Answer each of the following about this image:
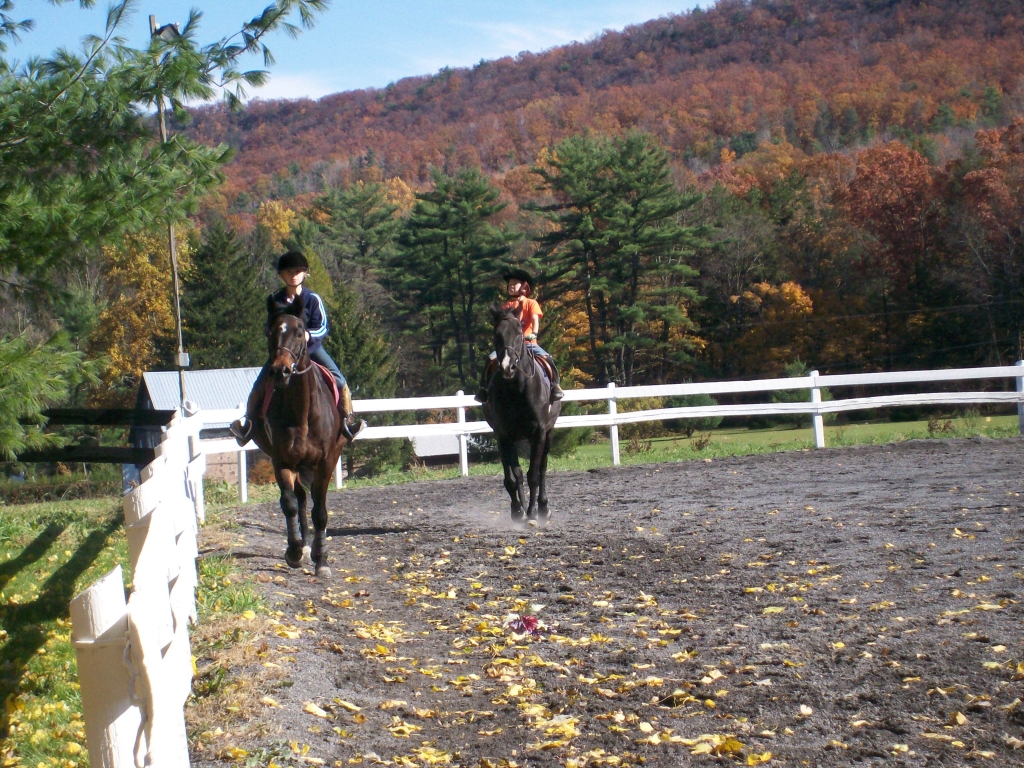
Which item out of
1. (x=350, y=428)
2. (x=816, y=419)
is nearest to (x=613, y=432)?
(x=816, y=419)

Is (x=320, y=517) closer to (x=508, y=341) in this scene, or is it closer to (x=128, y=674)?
(x=508, y=341)

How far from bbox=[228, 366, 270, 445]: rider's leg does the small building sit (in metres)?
39.4

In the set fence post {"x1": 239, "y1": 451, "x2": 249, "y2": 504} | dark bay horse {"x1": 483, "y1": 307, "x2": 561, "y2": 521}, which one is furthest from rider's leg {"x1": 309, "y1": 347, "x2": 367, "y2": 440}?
fence post {"x1": 239, "y1": 451, "x2": 249, "y2": 504}

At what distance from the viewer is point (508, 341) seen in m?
10.5

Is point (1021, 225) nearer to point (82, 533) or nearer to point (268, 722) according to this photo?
point (82, 533)

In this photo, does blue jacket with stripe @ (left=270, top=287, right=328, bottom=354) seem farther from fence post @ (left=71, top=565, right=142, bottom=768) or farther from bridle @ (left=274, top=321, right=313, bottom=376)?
fence post @ (left=71, top=565, right=142, bottom=768)

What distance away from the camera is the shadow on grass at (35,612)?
21.4 feet

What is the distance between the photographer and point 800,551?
868cm

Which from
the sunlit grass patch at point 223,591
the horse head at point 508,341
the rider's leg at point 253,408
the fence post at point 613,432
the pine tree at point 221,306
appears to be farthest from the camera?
the pine tree at point 221,306

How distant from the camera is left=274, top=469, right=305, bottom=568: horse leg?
866 cm

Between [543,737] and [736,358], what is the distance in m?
58.5

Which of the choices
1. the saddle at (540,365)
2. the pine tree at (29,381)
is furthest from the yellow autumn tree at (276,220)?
the pine tree at (29,381)

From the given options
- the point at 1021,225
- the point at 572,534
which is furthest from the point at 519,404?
the point at 1021,225

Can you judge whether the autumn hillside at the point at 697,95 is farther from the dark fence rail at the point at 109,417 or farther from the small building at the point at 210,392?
the dark fence rail at the point at 109,417
